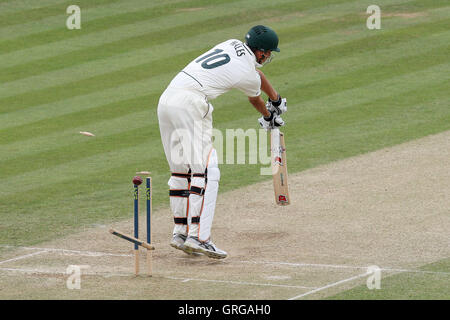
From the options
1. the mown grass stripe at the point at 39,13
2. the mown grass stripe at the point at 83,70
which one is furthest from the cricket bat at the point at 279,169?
the mown grass stripe at the point at 39,13

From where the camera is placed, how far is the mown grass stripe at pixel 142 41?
706 inches

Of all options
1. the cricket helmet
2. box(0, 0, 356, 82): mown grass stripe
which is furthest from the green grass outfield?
the cricket helmet

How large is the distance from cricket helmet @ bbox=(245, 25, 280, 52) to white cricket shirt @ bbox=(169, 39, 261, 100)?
137mm

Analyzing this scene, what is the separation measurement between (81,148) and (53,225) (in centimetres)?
390

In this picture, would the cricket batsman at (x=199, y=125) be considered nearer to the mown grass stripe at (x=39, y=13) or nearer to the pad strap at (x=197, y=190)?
the pad strap at (x=197, y=190)

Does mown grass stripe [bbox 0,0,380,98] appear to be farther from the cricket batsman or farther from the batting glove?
the cricket batsman

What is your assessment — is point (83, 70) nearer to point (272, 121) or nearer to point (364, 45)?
point (364, 45)

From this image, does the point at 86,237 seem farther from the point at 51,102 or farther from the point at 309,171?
the point at 51,102

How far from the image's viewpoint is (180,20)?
2083 cm

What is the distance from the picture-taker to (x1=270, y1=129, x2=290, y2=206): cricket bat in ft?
30.2

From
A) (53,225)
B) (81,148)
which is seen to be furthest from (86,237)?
(81,148)

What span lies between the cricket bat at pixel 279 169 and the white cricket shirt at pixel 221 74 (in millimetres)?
945

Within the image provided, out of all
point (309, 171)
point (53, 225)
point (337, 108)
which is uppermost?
point (337, 108)
